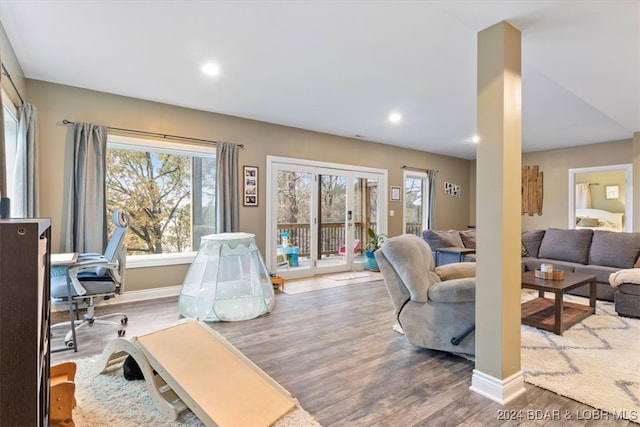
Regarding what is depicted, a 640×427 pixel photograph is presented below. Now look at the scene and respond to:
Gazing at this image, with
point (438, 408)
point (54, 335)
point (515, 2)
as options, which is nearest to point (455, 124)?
point (515, 2)

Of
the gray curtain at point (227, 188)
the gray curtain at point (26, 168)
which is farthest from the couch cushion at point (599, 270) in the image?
the gray curtain at point (26, 168)

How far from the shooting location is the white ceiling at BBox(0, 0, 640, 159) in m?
2.25

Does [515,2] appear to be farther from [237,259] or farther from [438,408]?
[237,259]

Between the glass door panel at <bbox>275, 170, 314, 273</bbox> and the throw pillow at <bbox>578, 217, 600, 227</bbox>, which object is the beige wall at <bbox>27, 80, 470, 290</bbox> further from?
the throw pillow at <bbox>578, 217, 600, 227</bbox>

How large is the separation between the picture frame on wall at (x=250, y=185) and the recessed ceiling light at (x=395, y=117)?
85.4 inches

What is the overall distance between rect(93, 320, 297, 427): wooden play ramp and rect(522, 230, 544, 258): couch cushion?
16.8 ft

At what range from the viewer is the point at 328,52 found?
9.58 feet

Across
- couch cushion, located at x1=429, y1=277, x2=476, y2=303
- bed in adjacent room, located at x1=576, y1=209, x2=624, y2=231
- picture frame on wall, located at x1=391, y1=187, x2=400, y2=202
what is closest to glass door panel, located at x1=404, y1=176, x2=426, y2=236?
picture frame on wall, located at x1=391, y1=187, x2=400, y2=202

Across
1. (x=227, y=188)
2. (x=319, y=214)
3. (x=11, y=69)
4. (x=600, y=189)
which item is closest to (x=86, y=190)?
(x=11, y=69)

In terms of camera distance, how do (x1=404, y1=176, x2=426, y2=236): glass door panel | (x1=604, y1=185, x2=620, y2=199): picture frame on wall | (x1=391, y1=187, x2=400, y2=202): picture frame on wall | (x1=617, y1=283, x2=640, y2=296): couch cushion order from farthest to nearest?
(x1=404, y1=176, x2=426, y2=236): glass door panel < (x1=604, y1=185, x2=620, y2=199): picture frame on wall < (x1=391, y1=187, x2=400, y2=202): picture frame on wall < (x1=617, y1=283, x2=640, y2=296): couch cushion

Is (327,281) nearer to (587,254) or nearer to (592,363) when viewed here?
(592,363)

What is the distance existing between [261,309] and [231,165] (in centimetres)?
216

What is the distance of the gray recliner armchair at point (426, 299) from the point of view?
2425mm

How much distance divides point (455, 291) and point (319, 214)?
374 cm
